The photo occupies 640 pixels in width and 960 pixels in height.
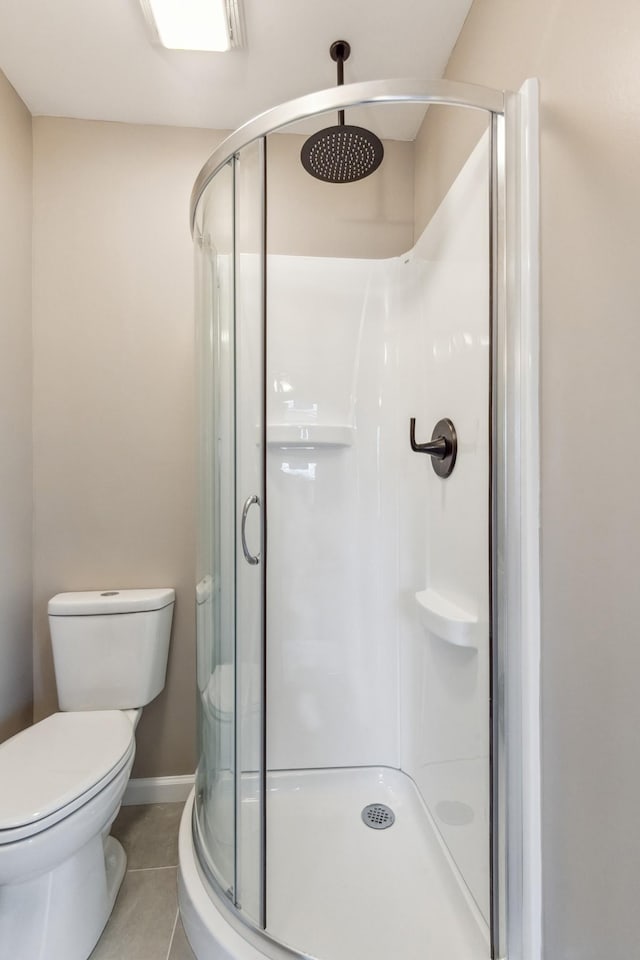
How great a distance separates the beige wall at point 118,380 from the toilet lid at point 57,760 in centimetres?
39

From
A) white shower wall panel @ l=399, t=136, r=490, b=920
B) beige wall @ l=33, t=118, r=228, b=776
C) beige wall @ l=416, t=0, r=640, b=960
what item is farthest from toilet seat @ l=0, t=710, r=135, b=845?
beige wall @ l=416, t=0, r=640, b=960

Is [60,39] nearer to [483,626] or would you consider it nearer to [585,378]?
[585,378]

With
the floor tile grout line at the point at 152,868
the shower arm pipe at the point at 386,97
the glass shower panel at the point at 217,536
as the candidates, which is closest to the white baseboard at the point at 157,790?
the floor tile grout line at the point at 152,868

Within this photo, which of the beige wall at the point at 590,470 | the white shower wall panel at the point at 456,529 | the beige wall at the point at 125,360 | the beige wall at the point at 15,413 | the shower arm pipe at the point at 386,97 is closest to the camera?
the beige wall at the point at 590,470

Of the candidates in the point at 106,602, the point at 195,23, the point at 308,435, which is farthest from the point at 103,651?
the point at 195,23

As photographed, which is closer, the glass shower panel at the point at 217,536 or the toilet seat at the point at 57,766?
the toilet seat at the point at 57,766

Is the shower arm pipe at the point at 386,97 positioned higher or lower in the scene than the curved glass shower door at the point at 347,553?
higher

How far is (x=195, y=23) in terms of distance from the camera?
1.38 meters

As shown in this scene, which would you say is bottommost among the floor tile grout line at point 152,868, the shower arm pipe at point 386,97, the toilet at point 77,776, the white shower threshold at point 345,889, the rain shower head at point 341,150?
the floor tile grout line at point 152,868

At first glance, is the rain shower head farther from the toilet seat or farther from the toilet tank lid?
the toilet seat

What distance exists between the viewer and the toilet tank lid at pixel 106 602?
1.64m

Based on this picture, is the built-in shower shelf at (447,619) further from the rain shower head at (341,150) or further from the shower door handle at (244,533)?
the rain shower head at (341,150)

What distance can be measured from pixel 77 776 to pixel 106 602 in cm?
57

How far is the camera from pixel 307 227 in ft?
5.65
